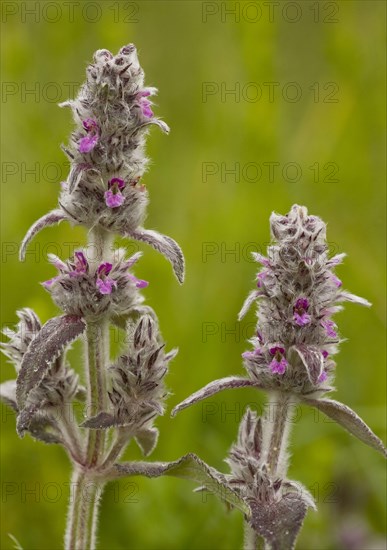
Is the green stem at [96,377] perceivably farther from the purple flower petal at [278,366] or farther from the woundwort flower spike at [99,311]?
the purple flower petal at [278,366]

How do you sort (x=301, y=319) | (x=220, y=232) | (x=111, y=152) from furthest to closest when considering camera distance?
(x=220, y=232)
(x=111, y=152)
(x=301, y=319)

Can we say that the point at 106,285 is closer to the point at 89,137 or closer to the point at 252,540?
the point at 89,137

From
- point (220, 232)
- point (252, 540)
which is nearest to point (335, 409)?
point (252, 540)

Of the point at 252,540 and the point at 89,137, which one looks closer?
the point at 89,137

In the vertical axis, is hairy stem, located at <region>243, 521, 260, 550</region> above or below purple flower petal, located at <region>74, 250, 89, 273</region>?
below

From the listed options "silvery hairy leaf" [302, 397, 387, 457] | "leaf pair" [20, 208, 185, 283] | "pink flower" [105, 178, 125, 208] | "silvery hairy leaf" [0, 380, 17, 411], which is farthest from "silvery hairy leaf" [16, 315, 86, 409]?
"silvery hairy leaf" [302, 397, 387, 457]

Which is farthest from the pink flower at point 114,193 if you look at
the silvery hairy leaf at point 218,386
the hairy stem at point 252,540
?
the hairy stem at point 252,540

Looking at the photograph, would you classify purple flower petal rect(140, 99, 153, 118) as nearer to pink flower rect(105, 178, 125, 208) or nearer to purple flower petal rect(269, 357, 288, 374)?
pink flower rect(105, 178, 125, 208)
